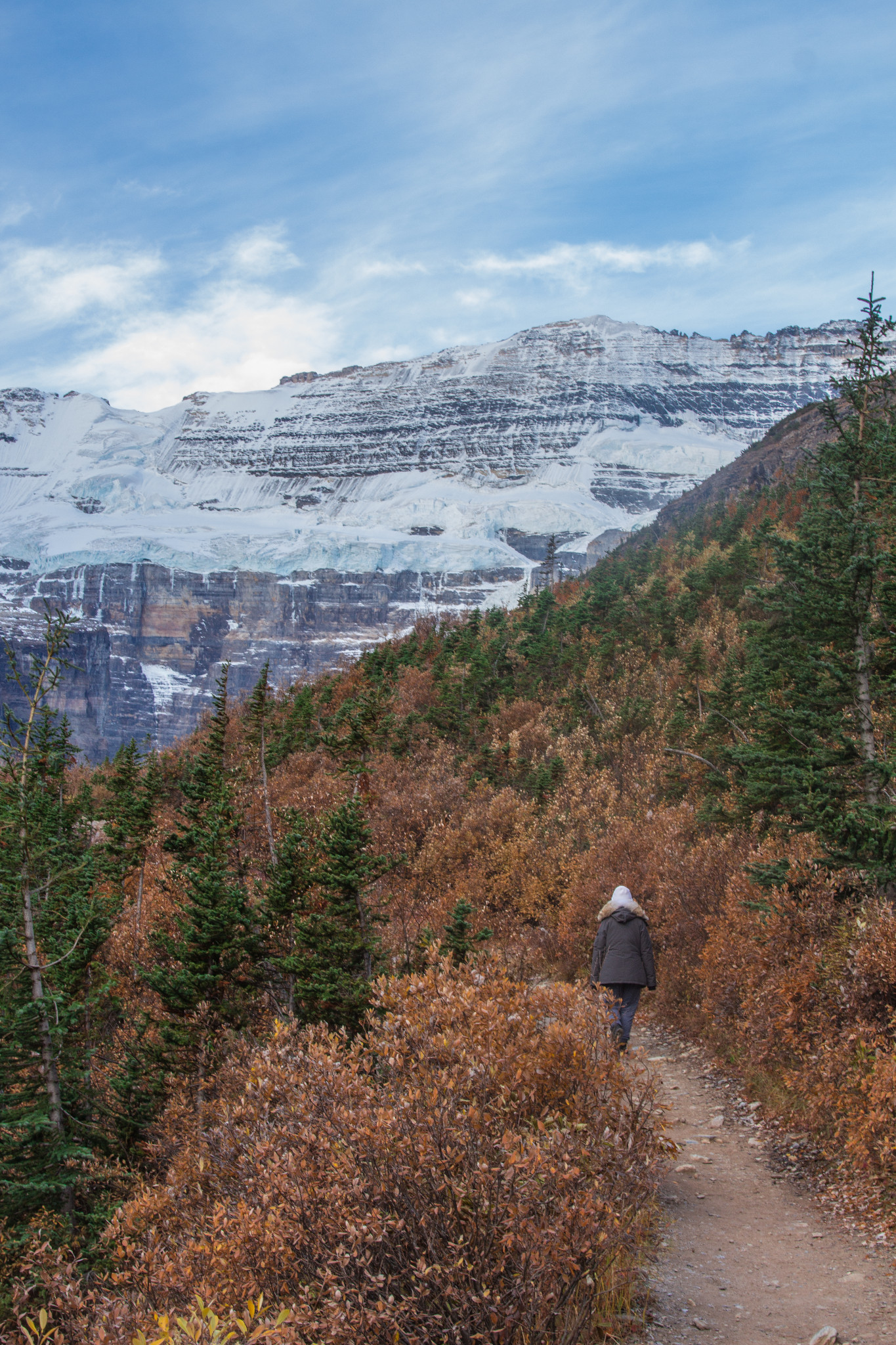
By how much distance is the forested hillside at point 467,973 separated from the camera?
13.1 ft

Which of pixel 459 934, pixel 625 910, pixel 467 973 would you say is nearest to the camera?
pixel 467 973

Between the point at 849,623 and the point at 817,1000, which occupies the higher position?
the point at 849,623

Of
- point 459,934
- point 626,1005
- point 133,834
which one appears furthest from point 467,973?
point 133,834

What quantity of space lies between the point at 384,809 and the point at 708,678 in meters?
9.74

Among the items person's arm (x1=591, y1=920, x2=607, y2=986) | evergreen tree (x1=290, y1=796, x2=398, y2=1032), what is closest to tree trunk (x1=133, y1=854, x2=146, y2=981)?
evergreen tree (x1=290, y1=796, x2=398, y2=1032)

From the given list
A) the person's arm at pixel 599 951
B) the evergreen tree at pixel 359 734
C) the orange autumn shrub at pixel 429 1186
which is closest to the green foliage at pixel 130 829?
the evergreen tree at pixel 359 734

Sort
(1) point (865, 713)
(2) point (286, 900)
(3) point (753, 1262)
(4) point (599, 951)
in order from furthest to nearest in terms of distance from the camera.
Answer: (2) point (286, 900) → (1) point (865, 713) → (4) point (599, 951) → (3) point (753, 1262)

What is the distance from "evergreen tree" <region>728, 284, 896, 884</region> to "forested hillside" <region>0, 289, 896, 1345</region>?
0.05 meters

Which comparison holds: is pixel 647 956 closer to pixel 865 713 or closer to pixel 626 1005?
pixel 626 1005

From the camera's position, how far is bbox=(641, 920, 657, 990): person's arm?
295 inches

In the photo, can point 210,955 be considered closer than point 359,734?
Yes

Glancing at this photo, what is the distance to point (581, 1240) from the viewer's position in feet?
12.7

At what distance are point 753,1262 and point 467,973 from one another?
2565mm

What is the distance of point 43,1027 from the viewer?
10.8 meters
